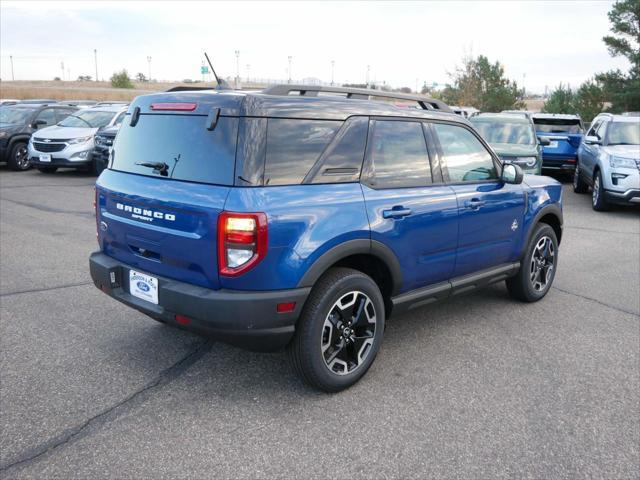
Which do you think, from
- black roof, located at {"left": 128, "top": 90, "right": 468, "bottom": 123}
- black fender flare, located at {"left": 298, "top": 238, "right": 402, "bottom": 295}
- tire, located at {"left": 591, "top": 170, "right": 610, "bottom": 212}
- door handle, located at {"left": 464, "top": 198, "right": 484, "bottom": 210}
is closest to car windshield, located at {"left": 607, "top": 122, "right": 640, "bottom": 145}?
tire, located at {"left": 591, "top": 170, "right": 610, "bottom": 212}

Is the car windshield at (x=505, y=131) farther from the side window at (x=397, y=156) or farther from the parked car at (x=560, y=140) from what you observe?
the side window at (x=397, y=156)

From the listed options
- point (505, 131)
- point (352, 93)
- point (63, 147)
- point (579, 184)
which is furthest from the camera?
point (63, 147)

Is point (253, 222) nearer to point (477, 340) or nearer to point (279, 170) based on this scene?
point (279, 170)

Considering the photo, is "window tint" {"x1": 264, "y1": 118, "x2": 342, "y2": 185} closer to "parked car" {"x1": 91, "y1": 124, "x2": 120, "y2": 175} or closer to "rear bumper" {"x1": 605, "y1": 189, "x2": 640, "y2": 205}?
"rear bumper" {"x1": 605, "y1": 189, "x2": 640, "y2": 205}

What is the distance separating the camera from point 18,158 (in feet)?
51.6

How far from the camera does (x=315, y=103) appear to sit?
3.64m

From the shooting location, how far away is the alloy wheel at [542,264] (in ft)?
18.2

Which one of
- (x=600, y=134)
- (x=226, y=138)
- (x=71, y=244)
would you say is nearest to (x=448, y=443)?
(x=226, y=138)

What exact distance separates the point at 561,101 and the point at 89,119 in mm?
Answer: 25423

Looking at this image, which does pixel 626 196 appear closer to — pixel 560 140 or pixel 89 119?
pixel 560 140

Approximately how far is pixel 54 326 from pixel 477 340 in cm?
340

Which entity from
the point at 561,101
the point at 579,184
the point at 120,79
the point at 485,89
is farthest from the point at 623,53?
the point at 120,79

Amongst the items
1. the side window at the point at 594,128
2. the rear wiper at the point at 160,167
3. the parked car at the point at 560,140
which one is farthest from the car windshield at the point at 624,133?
the rear wiper at the point at 160,167

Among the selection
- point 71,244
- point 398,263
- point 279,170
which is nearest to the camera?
point 279,170
